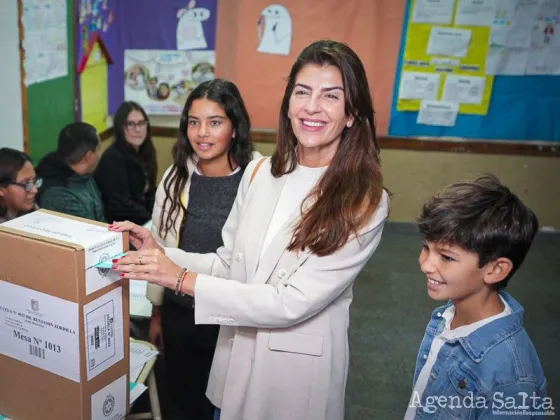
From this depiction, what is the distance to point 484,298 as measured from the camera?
116cm

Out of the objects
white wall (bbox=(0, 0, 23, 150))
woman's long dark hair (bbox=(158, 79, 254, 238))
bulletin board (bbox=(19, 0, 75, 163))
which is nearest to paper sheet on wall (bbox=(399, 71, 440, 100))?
bulletin board (bbox=(19, 0, 75, 163))

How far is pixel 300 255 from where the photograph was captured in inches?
50.1

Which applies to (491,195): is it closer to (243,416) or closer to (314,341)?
(314,341)

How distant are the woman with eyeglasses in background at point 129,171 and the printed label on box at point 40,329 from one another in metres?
1.81

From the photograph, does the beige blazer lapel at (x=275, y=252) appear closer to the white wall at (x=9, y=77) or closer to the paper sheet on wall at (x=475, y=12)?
the white wall at (x=9, y=77)

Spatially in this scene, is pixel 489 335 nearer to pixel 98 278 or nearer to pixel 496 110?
pixel 98 278

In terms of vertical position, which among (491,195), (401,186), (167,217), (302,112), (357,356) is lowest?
(357,356)

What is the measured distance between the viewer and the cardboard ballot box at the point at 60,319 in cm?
107

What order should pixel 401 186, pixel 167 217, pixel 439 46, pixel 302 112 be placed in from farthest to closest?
pixel 401 186 → pixel 439 46 → pixel 167 217 → pixel 302 112

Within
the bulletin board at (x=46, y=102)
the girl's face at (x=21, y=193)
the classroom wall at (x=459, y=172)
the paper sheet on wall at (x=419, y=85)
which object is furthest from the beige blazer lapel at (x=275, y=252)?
the paper sheet on wall at (x=419, y=85)

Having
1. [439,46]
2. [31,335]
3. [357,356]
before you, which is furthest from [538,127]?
[31,335]

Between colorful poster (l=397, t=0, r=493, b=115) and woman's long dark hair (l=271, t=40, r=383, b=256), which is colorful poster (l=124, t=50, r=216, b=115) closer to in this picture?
colorful poster (l=397, t=0, r=493, b=115)

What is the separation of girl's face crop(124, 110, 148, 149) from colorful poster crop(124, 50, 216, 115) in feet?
3.54

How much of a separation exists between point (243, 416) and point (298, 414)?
0.47ft
